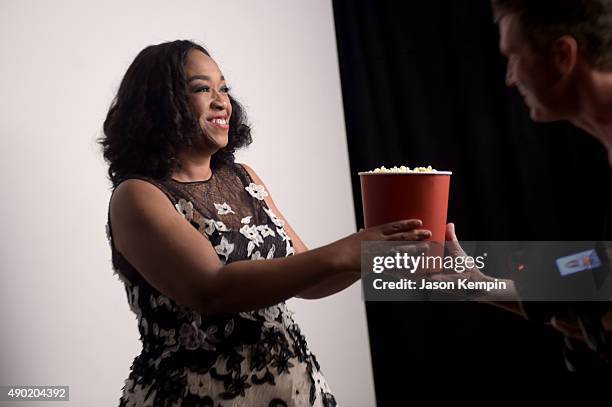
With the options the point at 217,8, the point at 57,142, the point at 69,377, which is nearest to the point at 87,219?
the point at 57,142

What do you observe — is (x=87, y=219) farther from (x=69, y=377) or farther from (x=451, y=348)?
(x=451, y=348)

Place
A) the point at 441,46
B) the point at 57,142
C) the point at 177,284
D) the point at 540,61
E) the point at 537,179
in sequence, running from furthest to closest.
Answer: the point at 441,46
the point at 537,179
the point at 57,142
the point at 177,284
the point at 540,61

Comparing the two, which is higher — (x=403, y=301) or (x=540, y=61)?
(x=403, y=301)

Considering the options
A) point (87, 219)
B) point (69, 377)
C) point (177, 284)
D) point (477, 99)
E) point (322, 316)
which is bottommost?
point (177, 284)

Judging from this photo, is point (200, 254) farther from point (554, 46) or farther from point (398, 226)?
point (554, 46)

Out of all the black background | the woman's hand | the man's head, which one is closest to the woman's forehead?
the woman's hand

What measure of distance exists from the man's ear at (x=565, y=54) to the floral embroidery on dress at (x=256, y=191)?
0.84 meters

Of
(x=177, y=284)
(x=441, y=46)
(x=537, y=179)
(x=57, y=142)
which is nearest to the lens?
(x=177, y=284)

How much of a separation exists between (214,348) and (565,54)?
931 millimetres

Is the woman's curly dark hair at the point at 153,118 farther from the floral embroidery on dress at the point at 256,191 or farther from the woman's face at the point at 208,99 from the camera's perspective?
the floral embroidery on dress at the point at 256,191

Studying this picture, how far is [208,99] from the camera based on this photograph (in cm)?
173

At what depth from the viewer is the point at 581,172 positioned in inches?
115

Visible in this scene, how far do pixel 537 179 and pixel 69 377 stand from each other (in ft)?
6.68

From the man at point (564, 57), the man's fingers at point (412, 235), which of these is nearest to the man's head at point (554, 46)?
the man at point (564, 57)
